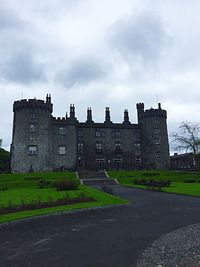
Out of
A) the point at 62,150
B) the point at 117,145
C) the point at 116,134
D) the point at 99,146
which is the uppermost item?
the point at 116,134

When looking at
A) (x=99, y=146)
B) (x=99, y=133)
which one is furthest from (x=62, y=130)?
(x=99, y=146)

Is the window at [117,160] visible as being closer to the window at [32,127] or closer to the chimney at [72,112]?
the chimney at [72,112]

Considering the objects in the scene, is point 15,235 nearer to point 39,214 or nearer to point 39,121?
point 39,214

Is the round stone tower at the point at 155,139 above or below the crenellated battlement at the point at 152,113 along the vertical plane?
below

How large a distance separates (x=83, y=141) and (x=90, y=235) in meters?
62.8

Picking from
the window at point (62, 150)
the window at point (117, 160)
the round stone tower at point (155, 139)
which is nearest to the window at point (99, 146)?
the window at point (117, 160)

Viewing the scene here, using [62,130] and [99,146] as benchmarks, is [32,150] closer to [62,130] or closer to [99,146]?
[62,130]

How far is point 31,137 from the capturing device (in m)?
67.1

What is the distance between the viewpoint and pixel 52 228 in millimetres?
14477

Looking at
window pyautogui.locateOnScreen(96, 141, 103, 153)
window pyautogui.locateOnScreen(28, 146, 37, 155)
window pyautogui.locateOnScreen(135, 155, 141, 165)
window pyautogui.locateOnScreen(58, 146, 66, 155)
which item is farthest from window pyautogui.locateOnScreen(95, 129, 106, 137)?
window pyautogui.locateOnScreen(28, 146, 37, 155)

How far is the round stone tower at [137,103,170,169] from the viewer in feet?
246

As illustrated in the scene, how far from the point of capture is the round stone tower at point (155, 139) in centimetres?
7512

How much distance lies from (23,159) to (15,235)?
5435 cm

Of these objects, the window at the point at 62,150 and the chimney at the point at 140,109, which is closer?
the window at the point at 62,150
